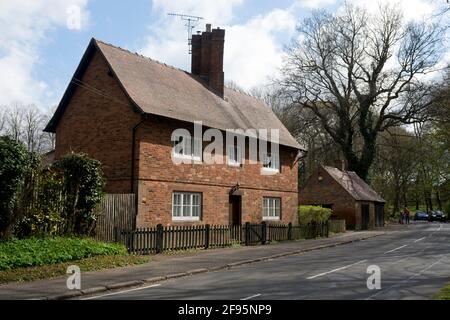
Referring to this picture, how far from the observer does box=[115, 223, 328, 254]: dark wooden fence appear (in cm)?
1941

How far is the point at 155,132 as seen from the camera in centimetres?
2214

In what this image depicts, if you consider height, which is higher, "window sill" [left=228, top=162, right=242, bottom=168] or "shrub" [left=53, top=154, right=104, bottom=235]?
"window sill" [left=228, top=162, right=242, bottom=168]

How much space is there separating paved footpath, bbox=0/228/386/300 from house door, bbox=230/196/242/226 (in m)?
4.31

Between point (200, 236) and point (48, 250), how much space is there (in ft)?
27.3

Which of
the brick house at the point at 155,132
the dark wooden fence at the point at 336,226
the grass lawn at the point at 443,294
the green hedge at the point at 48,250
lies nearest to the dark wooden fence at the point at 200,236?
the brick house at the point at 155,132

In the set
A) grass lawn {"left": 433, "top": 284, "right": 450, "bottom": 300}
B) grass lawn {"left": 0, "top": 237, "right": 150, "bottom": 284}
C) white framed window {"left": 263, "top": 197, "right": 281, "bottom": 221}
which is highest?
white framed window {"left": 263, "top": 197, "right": 281, "bottom": 221}

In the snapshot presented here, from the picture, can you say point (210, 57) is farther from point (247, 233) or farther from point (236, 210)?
point (247, 233)

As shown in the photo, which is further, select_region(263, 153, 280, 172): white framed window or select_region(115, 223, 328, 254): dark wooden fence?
select_region(263, 153, 280, 172): white framed window

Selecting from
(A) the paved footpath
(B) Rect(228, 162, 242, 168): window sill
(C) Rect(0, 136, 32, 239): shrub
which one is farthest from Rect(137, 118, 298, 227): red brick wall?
(C) Rect(0, 136, 32, 239): shrub

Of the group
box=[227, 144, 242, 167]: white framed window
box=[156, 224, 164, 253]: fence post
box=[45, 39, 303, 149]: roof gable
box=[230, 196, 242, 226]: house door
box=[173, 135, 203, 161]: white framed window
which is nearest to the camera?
box=[156, 224, 164, 253]: fence post

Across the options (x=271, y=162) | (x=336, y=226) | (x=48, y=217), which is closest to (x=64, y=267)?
(x=48, y=217)

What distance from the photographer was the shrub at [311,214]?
35219 mm

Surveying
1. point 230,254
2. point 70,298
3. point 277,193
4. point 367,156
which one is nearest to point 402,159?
point 367,156

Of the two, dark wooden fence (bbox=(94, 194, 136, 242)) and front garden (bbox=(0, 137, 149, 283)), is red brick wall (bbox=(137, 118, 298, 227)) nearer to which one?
dark wooden fence (bbox=(94, 194, 136, 242))
